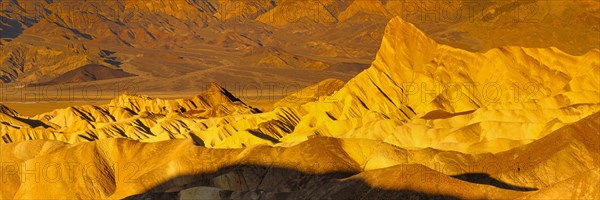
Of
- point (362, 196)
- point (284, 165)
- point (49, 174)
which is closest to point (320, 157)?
point (284, 165)

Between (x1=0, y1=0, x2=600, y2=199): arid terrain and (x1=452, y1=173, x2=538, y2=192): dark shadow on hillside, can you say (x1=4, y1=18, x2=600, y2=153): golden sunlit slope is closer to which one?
(x1=0, y1=0, x2=600, y2=199): arid terrain

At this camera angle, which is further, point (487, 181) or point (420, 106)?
point (420, 106)

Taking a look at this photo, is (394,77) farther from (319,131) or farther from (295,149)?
(295,149)

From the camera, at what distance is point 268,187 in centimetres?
7112

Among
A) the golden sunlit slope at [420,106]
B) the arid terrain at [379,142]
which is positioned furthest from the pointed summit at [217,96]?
the golden sunlit slope at [420,106]

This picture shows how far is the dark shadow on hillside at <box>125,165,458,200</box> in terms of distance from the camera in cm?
5422

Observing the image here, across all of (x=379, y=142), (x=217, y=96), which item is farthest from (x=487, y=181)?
(x=217, y=96)

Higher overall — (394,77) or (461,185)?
(394,77)

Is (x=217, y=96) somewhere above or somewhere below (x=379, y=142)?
above

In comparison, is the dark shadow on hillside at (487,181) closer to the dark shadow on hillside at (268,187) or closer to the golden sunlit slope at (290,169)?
the golden sunlit slope at (290,169)

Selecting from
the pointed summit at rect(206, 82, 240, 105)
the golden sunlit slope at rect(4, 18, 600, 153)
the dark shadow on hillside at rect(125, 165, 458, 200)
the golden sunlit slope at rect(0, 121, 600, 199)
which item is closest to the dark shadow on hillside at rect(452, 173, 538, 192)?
A: the golden sunlit slope at rect(0, 121, 600, 199)

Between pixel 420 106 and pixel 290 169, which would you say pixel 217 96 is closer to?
pixel 420 106

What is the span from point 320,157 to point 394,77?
59.8 metres

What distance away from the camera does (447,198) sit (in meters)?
51.0
